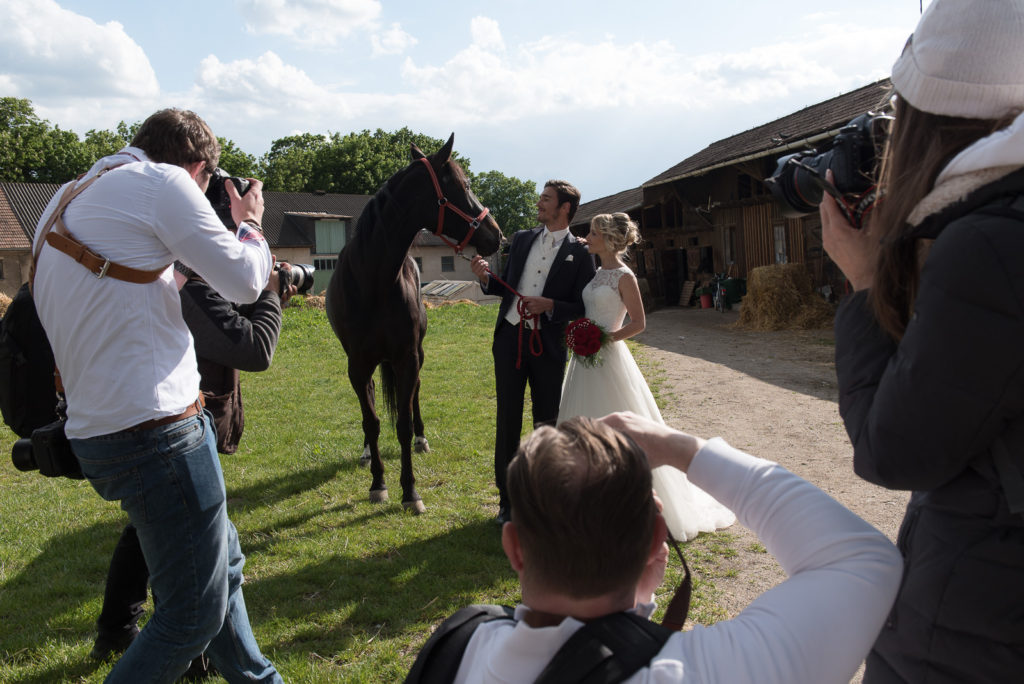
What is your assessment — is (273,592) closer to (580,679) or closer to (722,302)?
(580,679)

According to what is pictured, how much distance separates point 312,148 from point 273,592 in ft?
226

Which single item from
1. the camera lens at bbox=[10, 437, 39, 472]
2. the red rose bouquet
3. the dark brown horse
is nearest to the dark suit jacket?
the red rose bouquet

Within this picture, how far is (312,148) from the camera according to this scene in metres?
67.1

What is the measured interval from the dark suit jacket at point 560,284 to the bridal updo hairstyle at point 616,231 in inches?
7.7

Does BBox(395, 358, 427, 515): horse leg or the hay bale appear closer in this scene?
BBox(395, 358, 427, 515): horse leg

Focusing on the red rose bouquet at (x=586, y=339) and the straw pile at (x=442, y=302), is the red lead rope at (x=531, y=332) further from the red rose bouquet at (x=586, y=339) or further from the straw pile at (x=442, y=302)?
the straw pile at (x=442, y=302)

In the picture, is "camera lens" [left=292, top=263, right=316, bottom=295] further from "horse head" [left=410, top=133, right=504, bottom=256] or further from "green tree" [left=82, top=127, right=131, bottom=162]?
"green tree" [left=82, top=127, right=131, bottom=162]

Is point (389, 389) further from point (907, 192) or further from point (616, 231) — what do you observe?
point (907, 192)

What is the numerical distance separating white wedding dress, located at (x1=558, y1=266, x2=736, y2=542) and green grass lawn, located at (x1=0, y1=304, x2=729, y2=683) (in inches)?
7.7

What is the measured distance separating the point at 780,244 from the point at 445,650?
64.3ft

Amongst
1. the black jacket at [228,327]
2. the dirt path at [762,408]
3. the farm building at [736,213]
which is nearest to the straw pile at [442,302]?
the farm building at [736,213]

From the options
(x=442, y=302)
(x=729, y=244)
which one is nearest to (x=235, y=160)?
(x=442, y=302)

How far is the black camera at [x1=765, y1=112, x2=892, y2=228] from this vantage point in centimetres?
138

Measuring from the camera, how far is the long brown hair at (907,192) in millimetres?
1184
